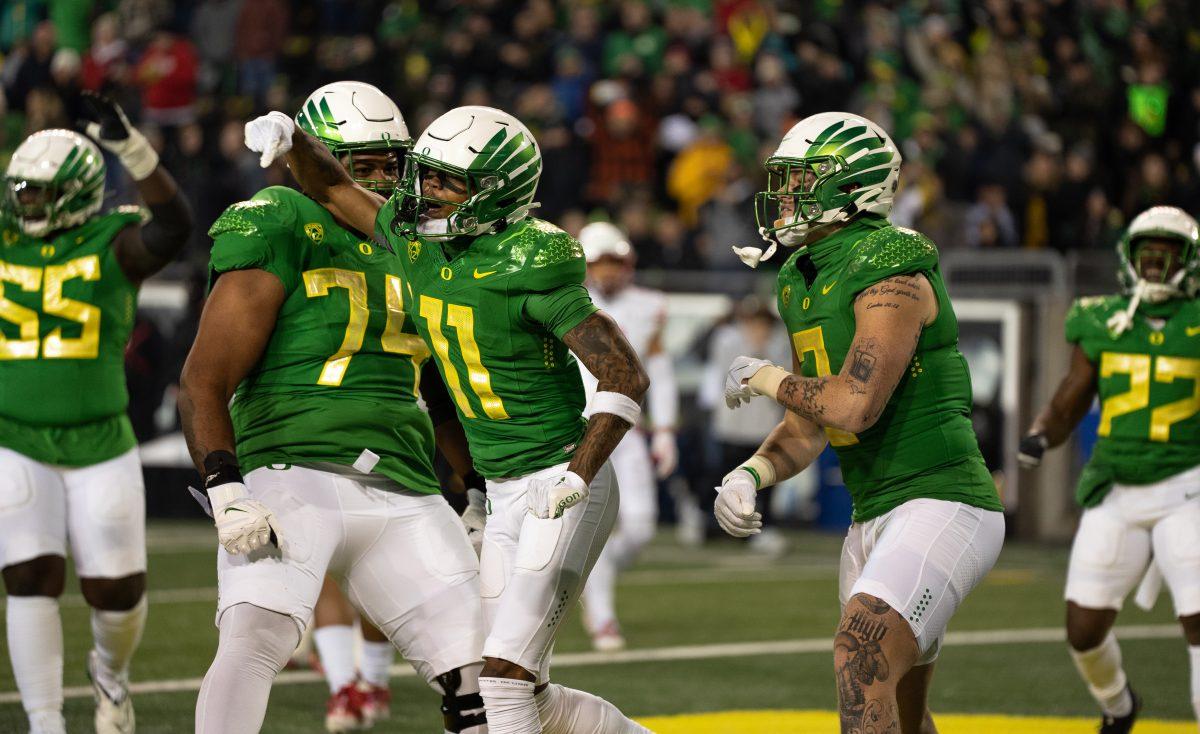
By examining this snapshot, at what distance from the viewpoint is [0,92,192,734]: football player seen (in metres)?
5.95

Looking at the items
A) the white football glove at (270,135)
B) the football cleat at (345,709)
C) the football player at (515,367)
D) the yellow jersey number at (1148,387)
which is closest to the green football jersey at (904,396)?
the football player at (515,367)

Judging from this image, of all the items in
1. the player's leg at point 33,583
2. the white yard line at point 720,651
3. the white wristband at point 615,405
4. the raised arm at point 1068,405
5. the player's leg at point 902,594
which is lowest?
the white yard line at point 720,651

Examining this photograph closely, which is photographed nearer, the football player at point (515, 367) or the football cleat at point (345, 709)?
the football player at point (515, 367)

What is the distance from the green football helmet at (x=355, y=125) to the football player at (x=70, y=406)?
88cm

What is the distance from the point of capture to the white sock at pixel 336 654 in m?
6.61

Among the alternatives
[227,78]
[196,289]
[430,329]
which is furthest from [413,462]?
[227,78]

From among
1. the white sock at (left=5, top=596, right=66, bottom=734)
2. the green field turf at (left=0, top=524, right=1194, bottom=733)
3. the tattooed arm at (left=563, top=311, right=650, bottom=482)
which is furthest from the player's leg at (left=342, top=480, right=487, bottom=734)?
the green field turf at (left=0, top=524, right=1194, bottom=733)

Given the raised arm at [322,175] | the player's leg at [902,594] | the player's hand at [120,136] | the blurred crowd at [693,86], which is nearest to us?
the player's leg at [902,594]

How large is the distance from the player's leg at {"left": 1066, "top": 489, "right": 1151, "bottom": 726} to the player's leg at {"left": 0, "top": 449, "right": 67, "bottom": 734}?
3691 mm

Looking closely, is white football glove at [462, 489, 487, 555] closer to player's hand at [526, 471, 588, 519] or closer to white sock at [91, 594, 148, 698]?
player's hand at [526, 471, 588, 519]

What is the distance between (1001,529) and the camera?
473 centimetres

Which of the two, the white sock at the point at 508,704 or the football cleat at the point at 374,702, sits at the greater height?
the white sock at the point at 508,704

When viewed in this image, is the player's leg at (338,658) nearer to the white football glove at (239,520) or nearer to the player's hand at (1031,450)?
the white football glove at (239,520)

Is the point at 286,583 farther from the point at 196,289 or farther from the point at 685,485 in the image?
the point at 685,485
